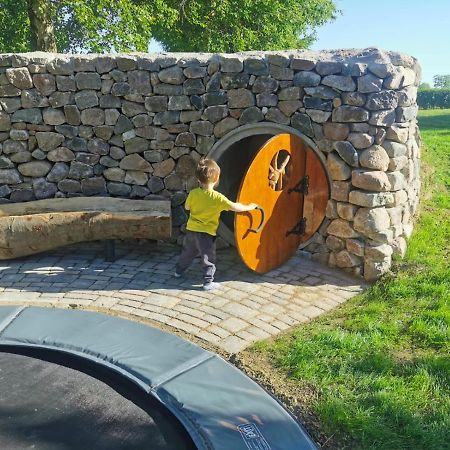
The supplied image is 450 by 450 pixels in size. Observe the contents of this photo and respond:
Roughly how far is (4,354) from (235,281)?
2385 millimetres

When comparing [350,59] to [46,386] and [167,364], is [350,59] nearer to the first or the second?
[167,364]

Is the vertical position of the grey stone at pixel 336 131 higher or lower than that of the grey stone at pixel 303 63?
lower

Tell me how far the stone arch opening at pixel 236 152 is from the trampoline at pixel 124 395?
248 centimetres

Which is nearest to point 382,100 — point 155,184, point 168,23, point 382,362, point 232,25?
point 382,362

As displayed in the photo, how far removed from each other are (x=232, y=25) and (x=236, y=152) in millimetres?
9777

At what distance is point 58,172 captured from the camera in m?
6.43

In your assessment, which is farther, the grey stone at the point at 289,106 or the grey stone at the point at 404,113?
the grey stone at the point at 289,106

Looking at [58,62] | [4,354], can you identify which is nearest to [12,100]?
[58,62]

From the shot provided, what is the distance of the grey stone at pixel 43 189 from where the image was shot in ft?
21.2

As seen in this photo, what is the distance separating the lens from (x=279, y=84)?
554 centimetres

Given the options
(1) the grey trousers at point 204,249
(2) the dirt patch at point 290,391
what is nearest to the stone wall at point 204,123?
(1) the grey trousers at point 204,249

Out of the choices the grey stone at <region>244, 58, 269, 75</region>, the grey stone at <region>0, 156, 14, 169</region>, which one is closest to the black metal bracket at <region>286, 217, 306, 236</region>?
the grey stone at <region>244, 58, 269, 75</region>

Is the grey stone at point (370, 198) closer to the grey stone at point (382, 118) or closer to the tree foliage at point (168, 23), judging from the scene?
the grey stone at point (382, 118)

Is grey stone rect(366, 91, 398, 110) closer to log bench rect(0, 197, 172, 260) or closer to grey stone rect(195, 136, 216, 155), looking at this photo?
grey stone rect(195, 136, 216, 155)
